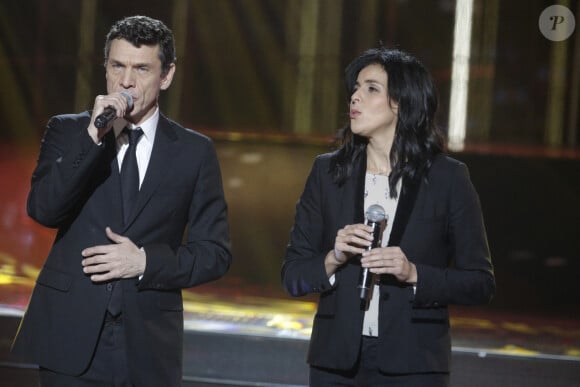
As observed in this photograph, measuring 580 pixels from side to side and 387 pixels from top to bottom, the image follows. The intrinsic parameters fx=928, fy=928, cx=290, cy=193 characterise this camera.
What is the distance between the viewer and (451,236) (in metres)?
2.21

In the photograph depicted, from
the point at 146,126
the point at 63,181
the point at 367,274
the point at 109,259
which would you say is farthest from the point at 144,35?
the point at 367,274

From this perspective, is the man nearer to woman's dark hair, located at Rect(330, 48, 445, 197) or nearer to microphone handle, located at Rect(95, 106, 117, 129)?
microphone handle, located at Rect(95, 106, 117, 129)

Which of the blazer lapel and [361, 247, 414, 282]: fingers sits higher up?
the blazer lapel

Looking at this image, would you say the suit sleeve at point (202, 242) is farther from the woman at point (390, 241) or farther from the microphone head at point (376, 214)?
the microphone head at point (376, 214)

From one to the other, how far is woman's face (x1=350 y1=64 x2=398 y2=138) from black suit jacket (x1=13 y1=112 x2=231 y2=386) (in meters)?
0.39

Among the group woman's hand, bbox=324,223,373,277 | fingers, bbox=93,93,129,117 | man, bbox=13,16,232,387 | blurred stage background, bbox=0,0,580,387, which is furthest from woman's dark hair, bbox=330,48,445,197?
blurred stage background, bbox=0,0,580,387

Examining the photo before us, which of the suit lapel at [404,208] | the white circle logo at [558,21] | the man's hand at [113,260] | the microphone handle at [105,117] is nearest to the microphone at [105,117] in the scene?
the microphone handle at [105,117]

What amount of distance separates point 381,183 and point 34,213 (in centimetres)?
81

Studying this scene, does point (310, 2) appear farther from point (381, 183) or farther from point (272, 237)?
point (381, 183)

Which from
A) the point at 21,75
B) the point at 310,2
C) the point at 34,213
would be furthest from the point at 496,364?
the point at 21,75

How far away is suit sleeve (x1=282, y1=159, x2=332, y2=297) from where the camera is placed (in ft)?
7.14

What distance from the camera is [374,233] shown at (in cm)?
197

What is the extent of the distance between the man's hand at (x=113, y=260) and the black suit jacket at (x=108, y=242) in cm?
3

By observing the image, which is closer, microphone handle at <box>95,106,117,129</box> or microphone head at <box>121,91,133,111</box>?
microphone handle at <box>95,106,117,129</box>
